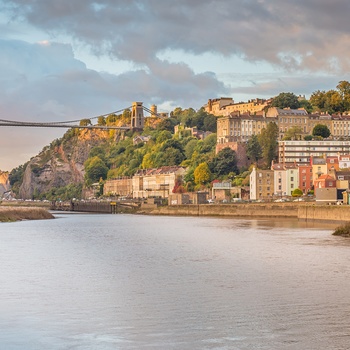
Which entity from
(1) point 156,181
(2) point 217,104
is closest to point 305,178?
(1) point 156,181

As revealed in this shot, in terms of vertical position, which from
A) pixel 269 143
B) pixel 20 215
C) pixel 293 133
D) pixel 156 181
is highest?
pixel 293 133

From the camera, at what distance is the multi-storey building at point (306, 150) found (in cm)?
8394

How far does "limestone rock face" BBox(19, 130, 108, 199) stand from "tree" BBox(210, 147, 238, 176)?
61.5 meters

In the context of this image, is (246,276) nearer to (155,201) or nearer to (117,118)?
(155,201)

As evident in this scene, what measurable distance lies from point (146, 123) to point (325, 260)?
127654mm

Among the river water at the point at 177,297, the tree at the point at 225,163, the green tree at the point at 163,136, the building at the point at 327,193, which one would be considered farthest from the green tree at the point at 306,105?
the river water at the point at 177,297

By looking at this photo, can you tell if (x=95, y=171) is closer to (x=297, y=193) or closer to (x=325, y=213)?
(x=297, y=193)

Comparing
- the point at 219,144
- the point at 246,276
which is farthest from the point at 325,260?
the point at 219,144

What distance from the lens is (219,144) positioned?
94875 mm

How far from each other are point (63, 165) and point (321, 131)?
69.6 metres

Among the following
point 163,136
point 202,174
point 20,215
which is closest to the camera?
point 20,215

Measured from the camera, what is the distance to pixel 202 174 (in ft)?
286

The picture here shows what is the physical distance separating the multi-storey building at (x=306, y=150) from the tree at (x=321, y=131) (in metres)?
5.38

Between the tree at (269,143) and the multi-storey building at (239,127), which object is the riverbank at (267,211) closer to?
the tree at (269,143)
